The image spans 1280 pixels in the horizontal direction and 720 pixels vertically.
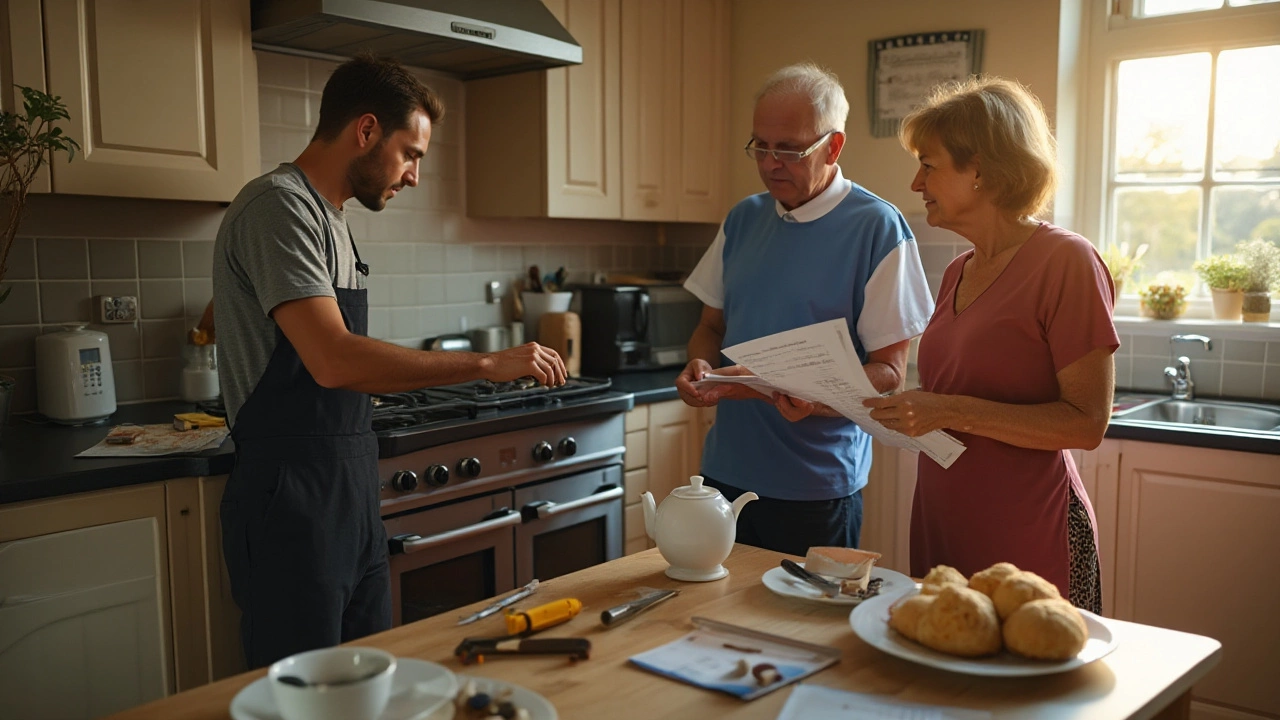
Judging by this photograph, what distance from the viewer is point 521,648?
4.04 ft

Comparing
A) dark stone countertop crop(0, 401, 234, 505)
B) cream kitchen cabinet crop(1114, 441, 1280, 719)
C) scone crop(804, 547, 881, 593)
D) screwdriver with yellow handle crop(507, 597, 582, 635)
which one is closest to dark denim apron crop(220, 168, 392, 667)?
dark stone countertop crop(0, 401, 234, 505)

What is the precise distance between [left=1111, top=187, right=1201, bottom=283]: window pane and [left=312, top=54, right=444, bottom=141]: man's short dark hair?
249 cm

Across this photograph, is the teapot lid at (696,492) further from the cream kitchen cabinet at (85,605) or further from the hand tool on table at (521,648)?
the cream kitchen cabinet at (85,605)

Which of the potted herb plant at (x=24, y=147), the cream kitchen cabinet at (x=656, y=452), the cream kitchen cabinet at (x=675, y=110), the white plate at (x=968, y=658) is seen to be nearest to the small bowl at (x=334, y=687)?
the white plate at (x=968, y=658)

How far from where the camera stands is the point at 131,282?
8.92ft

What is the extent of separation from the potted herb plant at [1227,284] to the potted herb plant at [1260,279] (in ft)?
0.06

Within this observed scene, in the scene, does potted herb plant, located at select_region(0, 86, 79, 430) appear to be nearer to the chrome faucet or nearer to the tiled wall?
the tiled wall

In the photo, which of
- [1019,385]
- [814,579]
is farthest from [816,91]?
[814,579]

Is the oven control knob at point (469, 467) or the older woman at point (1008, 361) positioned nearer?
the older woman at point (1008, 361)

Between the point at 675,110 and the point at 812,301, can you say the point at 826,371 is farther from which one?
the point at 675,110

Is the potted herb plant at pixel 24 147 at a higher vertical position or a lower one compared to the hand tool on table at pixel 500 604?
higher

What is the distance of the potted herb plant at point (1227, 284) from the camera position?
123 inches

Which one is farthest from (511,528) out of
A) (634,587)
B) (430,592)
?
(634,587)

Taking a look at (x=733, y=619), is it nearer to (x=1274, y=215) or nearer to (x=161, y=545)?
(x=161, y=545)
